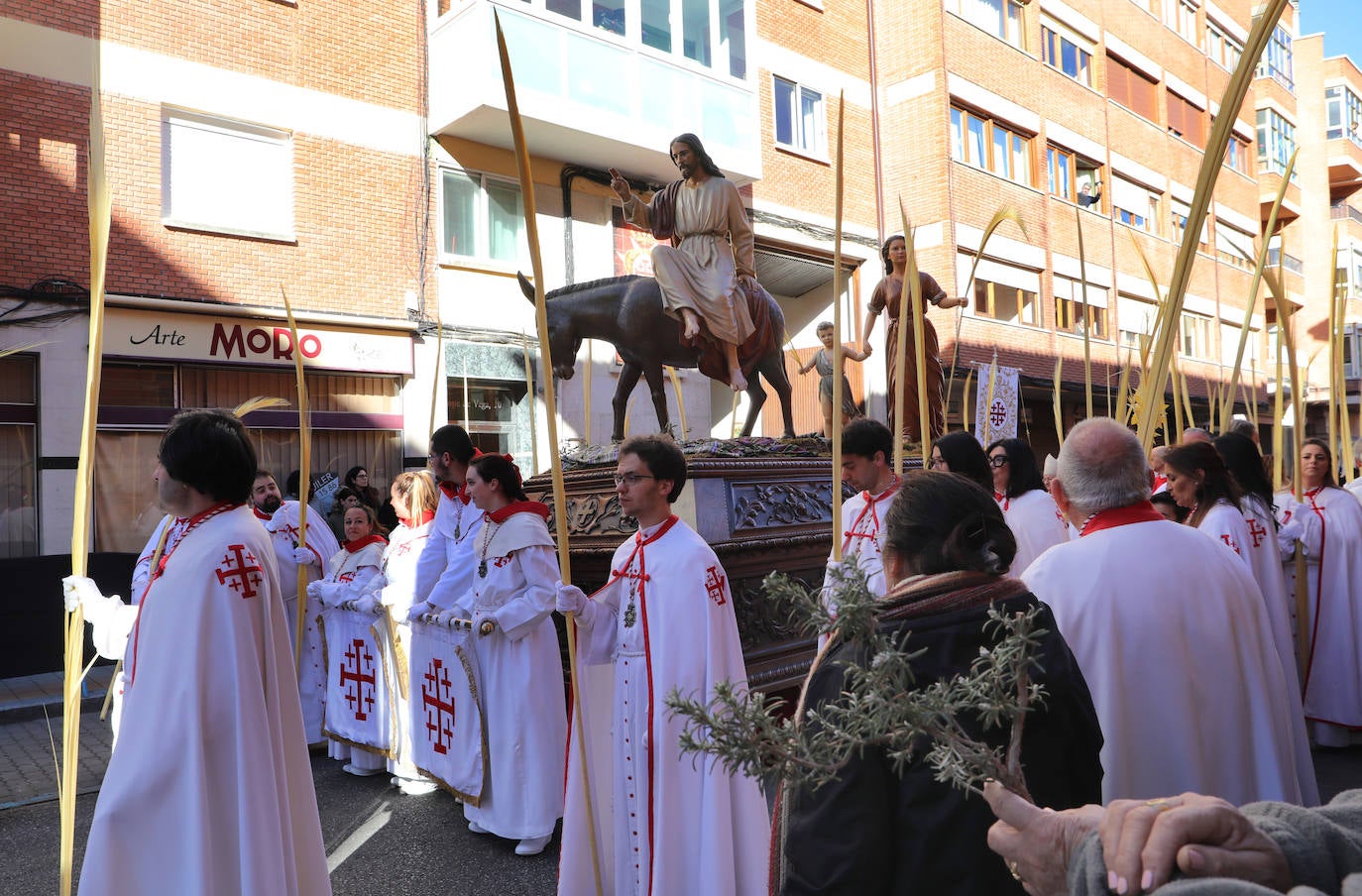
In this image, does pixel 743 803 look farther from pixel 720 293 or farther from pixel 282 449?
pixel 282 449

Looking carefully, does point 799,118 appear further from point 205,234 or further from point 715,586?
point 715,586

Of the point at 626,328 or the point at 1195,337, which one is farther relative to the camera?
the point at 1195,337

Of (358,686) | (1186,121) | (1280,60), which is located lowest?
(358,686)

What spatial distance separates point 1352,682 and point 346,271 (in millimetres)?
11264

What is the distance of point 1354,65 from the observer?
39.8m

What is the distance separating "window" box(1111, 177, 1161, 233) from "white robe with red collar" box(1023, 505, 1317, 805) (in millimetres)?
24982

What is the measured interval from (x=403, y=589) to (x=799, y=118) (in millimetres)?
14372

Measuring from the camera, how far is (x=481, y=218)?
14047mm

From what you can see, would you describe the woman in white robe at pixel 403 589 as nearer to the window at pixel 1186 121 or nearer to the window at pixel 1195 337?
the window at pixel 1195 337

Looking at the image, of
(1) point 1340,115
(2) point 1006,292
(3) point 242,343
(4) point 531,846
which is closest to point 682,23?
(3) point 242,343

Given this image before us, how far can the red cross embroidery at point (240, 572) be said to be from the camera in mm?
2855

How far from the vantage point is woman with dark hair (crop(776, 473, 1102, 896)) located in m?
1.65

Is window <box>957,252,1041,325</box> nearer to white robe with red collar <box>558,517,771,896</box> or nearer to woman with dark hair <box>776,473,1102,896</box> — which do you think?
white robe with red collar <box>558,517,771,896</box>

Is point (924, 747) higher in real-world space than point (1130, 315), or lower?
lower
